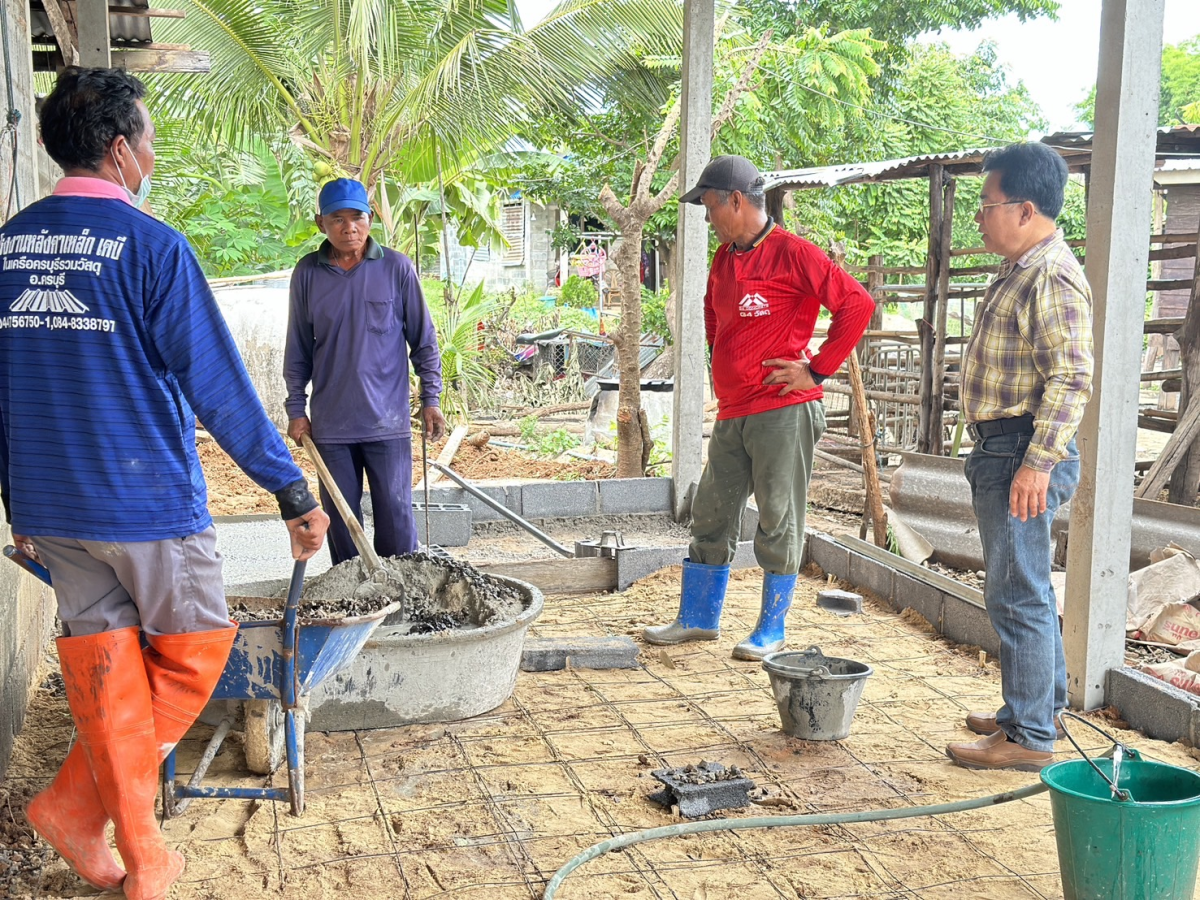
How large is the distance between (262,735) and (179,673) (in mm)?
846

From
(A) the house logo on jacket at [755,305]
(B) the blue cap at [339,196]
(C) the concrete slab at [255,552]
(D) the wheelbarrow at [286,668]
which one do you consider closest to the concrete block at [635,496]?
(C) the concrete slab at [255,552]

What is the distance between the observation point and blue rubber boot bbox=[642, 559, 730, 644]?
4.91m

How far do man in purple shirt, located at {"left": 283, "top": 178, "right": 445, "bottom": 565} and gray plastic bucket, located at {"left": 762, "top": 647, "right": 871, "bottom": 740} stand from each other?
1648mm

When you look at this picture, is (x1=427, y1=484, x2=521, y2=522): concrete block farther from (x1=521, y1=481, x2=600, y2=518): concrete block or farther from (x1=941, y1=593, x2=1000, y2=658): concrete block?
(x1=941, y1=593, x2=1000, y2=658): concrete block

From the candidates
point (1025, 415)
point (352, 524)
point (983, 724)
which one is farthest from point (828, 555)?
point (352, 524)

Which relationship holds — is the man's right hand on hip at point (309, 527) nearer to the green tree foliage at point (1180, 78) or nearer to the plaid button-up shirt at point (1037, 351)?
the plaid button-up shirt at point (1037, 351)

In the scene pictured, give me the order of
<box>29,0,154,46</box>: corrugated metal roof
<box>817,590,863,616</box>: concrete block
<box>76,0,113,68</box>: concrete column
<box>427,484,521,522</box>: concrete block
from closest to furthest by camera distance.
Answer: <box>76,0,113,68</box>: concrete column → <box>817,590,863,616</box>: concrete block → <box>29,0,154,46</box>: corrugated metal roof → <box>427,484,521,522</box>: concrete block

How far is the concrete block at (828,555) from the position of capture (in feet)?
20.2

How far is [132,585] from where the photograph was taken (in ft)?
8.29

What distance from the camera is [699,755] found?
3.70m

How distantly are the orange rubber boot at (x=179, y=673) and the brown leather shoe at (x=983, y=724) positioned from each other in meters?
2.52

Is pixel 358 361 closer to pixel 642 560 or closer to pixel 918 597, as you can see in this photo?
pixel 642 560

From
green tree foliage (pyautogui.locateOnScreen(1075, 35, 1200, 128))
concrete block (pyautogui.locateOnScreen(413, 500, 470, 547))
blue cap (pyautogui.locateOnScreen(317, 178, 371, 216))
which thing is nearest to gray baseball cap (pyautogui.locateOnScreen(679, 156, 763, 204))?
blue cap (pyautogui.locateOnScreen(317, 178, 371, 216))

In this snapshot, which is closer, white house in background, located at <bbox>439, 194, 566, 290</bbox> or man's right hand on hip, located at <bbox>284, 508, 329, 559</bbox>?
man's right hand on hip, located at <bbox>284, 508, 329, 559</bbox>
